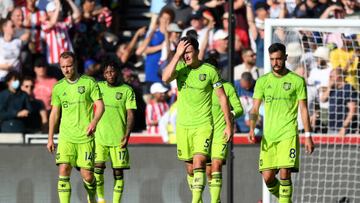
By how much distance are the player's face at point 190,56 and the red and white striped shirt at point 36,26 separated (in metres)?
6.04

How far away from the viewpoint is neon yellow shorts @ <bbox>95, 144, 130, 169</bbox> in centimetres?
1641

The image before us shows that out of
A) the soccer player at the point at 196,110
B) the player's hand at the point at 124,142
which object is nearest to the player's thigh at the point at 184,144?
the soccer player at the point at 196,110

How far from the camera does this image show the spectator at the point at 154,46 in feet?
63.8

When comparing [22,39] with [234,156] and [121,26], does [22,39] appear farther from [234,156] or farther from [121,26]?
[234,156]

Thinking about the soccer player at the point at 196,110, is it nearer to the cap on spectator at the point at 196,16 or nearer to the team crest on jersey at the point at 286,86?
the team crest on jersey at the point at 286,86

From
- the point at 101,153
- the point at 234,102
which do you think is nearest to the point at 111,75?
the point at 101,153

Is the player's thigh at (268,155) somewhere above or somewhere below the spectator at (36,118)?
below

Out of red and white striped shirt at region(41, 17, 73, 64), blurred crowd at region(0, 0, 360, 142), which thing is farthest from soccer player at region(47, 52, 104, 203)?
red and white striped shirt at region(41, 17, 73, 64)

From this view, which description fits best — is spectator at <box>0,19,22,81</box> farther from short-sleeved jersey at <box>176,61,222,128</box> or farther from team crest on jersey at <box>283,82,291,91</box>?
team crest on jersey at <box>283,82,291,91</box>

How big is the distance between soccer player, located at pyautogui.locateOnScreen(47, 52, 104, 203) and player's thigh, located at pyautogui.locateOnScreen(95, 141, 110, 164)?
1.34 metres

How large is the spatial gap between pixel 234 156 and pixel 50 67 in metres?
4.04

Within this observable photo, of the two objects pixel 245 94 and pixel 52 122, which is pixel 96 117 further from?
pixel 245 94

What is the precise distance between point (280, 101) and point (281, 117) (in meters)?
0.21

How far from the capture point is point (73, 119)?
49.2ft
